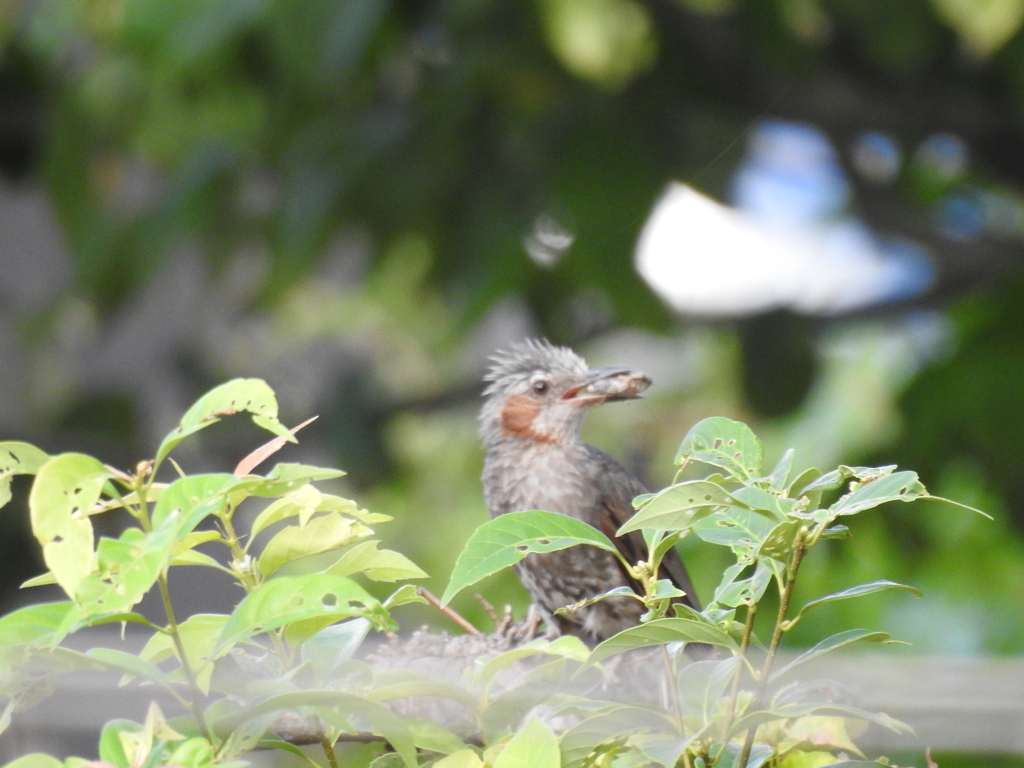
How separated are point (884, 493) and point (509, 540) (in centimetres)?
19

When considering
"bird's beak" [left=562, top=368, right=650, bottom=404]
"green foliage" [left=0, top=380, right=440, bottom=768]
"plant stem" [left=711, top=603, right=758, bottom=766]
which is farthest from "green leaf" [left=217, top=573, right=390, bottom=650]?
"bird's beak" [left=562, top=368, right=650, bottom=404]

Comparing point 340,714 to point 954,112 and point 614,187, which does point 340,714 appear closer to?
point 614,187

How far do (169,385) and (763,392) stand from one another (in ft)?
7.14

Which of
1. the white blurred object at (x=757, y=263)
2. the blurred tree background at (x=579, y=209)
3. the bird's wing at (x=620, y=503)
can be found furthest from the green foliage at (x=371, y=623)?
the blurred tree background at (x=579, y=209)

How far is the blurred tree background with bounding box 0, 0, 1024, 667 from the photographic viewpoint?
224cm

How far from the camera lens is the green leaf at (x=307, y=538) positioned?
67cm

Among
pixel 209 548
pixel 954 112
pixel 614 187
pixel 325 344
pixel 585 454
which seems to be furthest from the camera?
pixel 325 344

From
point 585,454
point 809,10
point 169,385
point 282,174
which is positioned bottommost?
point 585,454

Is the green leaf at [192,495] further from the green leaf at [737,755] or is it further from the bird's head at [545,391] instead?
the bird's head at [545,391]


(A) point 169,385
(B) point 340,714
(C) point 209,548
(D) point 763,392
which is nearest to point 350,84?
(D) point 763,392

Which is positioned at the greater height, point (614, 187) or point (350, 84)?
point (350, 84)

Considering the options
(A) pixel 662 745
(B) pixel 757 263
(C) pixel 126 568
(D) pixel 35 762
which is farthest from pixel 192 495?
(B) pixel 757 263

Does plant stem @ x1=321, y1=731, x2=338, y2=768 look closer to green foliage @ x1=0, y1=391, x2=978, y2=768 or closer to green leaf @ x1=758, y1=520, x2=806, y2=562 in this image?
green foliage @ x1=0, y1=391, x2=978, y2=768

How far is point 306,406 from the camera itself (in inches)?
134
